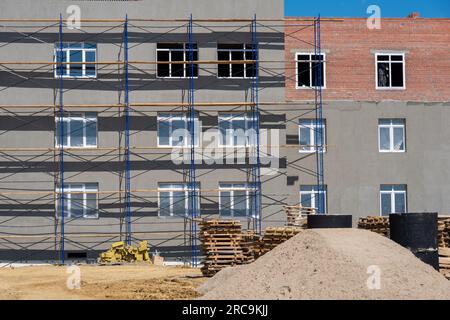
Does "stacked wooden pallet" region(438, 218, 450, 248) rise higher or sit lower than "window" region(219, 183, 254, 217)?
lower

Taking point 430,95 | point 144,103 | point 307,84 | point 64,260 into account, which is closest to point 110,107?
→ point 144,103

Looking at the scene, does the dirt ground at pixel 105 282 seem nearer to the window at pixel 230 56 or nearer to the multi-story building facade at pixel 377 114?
the window at pixel 230 56

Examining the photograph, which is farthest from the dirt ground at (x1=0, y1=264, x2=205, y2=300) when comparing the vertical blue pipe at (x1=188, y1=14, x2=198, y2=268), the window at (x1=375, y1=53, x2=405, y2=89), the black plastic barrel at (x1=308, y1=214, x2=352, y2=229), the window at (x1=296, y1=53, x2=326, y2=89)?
the window at (x1=375, y1=53, x2=405, y2=89)

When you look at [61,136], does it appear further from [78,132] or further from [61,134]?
[78,132]

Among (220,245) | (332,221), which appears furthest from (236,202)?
(332,221)

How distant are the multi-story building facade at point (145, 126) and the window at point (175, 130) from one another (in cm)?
4

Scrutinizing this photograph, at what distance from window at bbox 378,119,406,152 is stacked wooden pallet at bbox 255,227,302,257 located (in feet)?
46.7

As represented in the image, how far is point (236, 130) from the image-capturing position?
34500 millimetres

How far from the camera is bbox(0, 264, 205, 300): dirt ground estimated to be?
70.3ft

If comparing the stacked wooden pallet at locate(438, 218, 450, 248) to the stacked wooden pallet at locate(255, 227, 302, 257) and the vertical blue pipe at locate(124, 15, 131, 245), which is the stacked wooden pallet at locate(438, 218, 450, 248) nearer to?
the stacked wooden pallet at locate(255, 227, 302, 257)

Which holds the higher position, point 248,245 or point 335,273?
point 335,273

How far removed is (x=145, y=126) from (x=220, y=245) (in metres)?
9.03

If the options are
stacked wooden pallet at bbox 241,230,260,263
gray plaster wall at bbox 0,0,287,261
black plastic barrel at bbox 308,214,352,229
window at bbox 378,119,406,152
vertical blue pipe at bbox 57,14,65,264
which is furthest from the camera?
window at bbox 378,119,406,152
